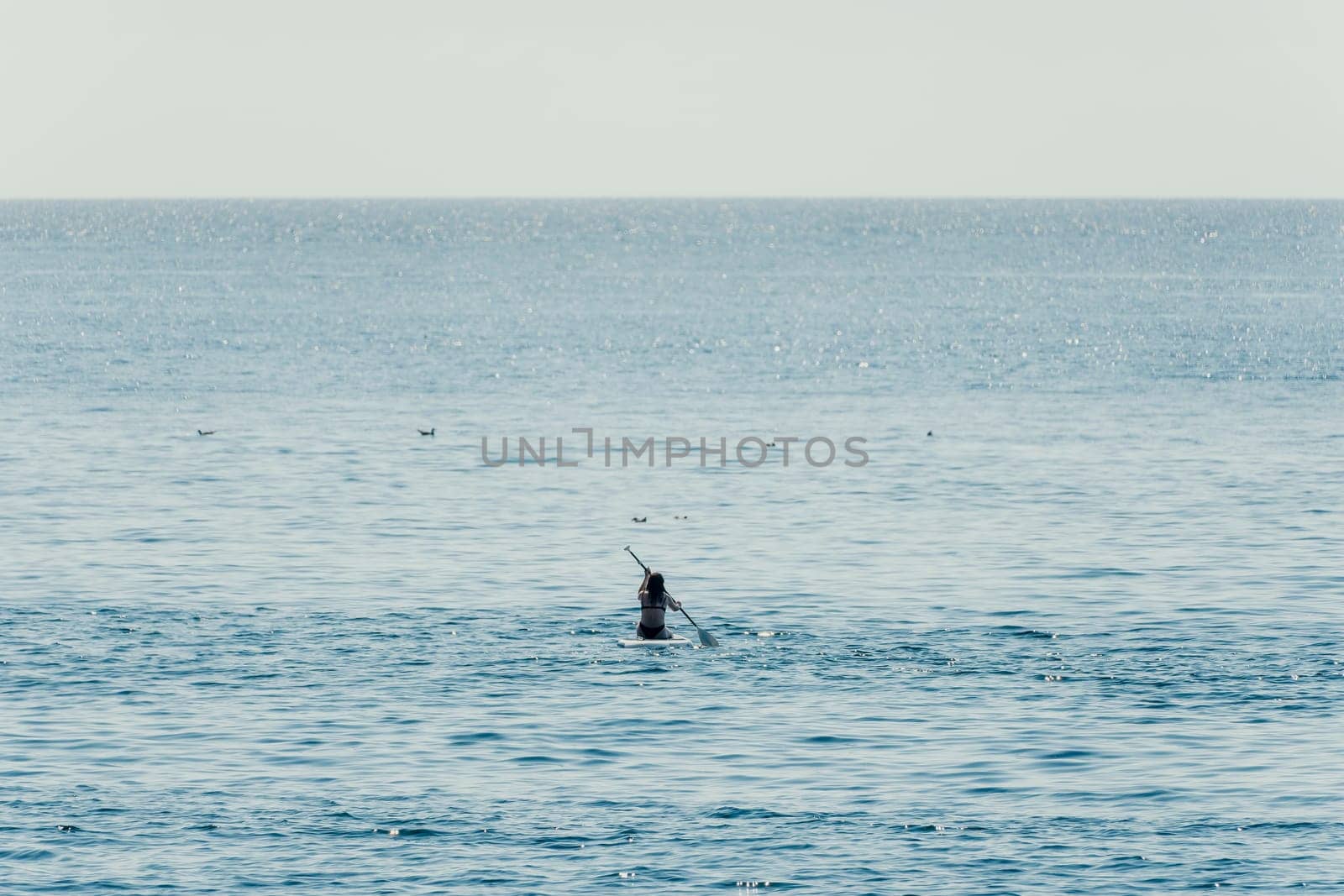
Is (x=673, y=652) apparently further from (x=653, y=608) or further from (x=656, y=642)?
(x=653, y=608)

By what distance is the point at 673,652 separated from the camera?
150 ft

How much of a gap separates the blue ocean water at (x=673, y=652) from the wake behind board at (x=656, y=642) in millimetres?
1142

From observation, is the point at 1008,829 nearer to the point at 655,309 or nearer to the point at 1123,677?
the point at 1123,677

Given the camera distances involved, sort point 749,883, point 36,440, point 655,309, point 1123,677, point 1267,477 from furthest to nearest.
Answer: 1. point 655,309
2. point 36,440
3. point 1267,477
4. point 1123,677
5. point 749,883

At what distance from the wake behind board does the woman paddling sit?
0.05 metres

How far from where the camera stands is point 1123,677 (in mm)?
42875

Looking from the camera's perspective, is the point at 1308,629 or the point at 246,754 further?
the point at 1308,629

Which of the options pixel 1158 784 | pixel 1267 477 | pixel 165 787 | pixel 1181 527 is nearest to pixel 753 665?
pixel 1158 784

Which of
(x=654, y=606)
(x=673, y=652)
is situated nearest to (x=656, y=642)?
(x=673, y=652)

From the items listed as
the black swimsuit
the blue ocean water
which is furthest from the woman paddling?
the blue ocean water

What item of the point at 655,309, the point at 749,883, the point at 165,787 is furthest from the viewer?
the point at 655,309

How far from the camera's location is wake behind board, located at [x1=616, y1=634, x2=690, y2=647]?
1822 inches

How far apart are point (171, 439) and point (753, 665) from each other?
4993cm

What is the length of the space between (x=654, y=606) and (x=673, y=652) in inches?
47.0
